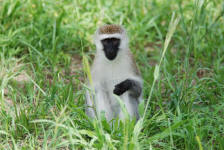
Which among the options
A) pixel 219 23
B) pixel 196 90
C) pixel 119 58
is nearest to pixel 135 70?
pixel 119 58

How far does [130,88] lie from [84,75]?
0.78 m

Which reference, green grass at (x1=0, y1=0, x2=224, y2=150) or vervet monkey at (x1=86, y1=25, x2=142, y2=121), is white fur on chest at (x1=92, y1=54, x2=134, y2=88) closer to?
vervet monkey at (x1=86, y1=25, x2=142, y2=121)

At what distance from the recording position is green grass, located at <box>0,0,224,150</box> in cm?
377

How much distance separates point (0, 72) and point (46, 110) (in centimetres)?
93

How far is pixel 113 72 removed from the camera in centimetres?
461

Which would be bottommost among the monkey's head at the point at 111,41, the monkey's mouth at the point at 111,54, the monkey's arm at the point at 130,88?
the monkey's arm at the point at 130,88

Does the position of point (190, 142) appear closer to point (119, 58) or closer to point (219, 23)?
point (119, 58)

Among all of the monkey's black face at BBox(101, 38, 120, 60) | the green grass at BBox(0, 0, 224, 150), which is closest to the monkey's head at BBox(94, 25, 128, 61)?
the monkey's black face at BBox(101, 38, 120, 60)

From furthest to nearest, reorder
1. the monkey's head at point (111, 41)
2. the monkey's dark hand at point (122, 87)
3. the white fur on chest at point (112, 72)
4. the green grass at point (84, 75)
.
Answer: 1. the white fur on chest at point (112, 72)
2. the monkey's head at point (111, 41)
3. the monkey's dark hand at point (122, 87)
4. the green grass at point (84, 75)

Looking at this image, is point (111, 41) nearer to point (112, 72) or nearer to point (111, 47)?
point (111, 47)

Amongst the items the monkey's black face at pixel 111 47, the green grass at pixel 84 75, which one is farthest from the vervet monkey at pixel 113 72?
the green grass at pixel 84 75

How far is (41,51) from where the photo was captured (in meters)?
5.93

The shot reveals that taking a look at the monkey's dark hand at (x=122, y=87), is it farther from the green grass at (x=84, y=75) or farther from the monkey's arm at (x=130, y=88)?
the green grass at (x=84, y=75)

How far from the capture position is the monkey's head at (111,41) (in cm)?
447
